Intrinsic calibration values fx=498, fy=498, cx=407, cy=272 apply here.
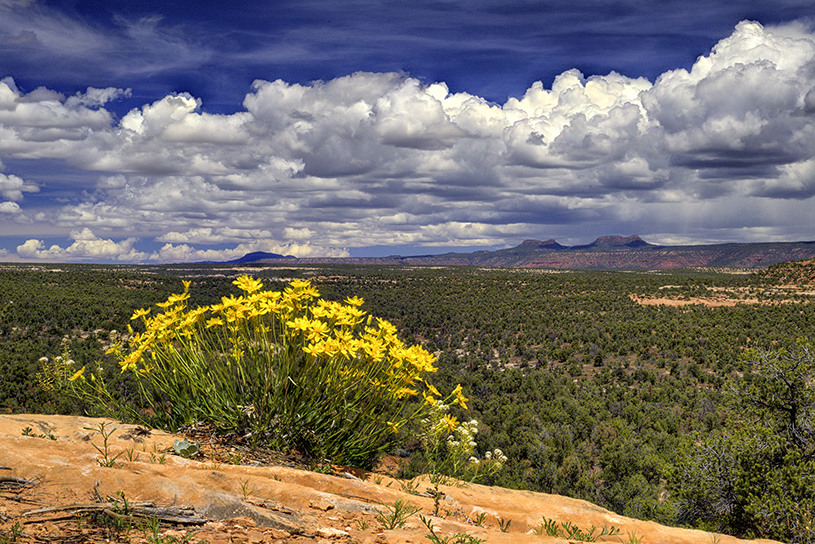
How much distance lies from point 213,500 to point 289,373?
1.46m

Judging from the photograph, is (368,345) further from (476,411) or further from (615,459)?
(476,411)

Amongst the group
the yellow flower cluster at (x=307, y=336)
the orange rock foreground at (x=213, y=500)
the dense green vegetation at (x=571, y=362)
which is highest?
the yellow flower cluster at (x=307, y=336)

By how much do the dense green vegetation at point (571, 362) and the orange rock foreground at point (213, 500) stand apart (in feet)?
17.8

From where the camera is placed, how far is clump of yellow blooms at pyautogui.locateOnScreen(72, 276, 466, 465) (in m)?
4.48

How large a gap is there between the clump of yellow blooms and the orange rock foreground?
0.50m

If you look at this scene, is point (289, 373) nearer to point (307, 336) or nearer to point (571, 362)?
point (307, 336)

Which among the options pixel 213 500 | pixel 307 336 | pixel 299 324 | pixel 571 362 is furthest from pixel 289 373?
pixel 571 362

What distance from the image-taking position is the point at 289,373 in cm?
458

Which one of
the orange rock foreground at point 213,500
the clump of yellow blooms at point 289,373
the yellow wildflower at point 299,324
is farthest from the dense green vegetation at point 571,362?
the yellow wildflower at point 299,324

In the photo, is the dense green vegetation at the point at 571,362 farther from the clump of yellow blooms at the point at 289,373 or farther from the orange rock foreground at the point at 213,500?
the clump of yellow blooms at the point at 289,373

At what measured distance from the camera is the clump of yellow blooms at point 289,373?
176 inches

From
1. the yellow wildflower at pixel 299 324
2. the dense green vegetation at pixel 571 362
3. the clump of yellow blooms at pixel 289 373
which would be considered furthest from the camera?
the dense green vegetation at pixel 571 362

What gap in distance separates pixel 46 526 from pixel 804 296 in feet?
167

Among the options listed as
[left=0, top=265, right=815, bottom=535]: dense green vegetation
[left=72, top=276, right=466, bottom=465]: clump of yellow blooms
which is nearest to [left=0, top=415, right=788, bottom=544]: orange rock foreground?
[left=72, top=276, right=466, bottom=465]: clump of yellow blooms
